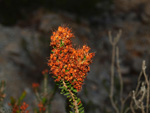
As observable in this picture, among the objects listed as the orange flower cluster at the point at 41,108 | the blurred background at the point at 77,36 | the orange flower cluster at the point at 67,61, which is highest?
the blurred background at the point at 77,36

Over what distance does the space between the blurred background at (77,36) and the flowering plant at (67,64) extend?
410 cm

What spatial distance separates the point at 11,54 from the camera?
6559 millimetres

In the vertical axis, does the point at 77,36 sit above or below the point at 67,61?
above

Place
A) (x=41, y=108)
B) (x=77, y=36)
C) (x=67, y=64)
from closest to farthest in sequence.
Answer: (x=67, y=64), (x=41, y=108), (x=77, y=36)

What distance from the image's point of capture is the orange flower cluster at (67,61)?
1358 millimetres

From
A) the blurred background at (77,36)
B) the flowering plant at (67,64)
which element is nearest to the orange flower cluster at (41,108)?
the flowering plant at (67,64)

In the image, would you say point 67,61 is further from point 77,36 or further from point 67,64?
point 77,36

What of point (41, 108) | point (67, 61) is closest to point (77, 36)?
point (41, 108)

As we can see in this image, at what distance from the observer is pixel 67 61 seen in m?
1.38

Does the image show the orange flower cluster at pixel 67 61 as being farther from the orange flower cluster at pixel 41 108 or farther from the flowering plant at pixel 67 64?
the orange flower cluster at pixel 41 108

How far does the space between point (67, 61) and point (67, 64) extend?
0.02 metres

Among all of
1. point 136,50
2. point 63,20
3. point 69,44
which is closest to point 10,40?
point 63,20

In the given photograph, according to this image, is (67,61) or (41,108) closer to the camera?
(67,61)

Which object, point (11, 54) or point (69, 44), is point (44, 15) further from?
point (69, 44)
